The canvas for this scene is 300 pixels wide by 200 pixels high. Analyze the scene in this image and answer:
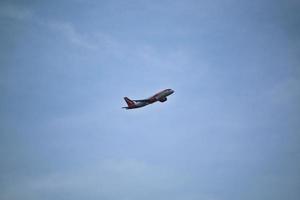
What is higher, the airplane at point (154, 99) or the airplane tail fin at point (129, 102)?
the airplane tail fin at point (129, 102)

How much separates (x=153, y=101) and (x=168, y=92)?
8692 millimetres

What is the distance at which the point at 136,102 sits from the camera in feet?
595

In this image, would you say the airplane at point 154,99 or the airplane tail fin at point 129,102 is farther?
the airplane tail fin at point 129,102

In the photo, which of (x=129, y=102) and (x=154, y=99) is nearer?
(x=154, y=99)

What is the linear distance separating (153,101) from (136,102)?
9976 millimetres

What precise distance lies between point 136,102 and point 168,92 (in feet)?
58.6

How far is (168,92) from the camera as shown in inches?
6900

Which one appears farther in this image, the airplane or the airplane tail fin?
the airplane tail fin

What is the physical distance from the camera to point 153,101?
6949 inches

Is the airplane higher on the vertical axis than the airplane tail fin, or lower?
lower
